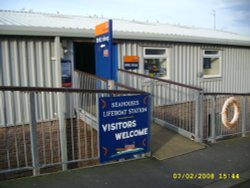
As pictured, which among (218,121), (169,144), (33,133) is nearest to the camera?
Result: (33,133)

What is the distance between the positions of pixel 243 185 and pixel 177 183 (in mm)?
1063

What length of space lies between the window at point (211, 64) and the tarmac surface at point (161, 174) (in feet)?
18.4

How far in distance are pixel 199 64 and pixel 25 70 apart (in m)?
6.41

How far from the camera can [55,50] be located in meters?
6.81

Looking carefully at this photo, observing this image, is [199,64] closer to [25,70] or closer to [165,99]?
[165,99]

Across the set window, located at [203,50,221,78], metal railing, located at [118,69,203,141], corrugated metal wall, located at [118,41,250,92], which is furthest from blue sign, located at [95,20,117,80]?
window, located at [203,50,221,78]

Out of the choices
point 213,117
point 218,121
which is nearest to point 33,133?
point 213,117

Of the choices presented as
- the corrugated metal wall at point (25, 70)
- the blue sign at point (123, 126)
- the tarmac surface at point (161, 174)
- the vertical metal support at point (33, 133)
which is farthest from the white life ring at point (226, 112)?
the vertical metal support at point (33, 133)

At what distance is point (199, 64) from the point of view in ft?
33.1

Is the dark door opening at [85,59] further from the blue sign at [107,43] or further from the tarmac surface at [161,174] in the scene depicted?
the tarmac surface at [161,174]

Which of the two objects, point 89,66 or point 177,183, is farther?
point 89,66

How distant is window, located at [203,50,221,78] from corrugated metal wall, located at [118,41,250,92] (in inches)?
7.0

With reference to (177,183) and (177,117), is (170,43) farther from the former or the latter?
(177,183)

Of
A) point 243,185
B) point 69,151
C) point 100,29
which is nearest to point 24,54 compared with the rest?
point 100,29
